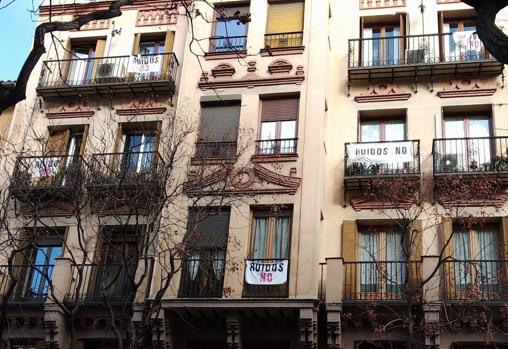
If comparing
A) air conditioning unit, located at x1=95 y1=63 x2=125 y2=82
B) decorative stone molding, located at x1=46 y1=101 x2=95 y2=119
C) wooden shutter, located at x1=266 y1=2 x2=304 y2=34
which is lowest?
decorative stone molding, located at x1=46 y1=101 x2=95 y2=119

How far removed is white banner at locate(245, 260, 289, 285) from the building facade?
4 cm

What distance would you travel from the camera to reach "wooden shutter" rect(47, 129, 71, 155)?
76.5ft

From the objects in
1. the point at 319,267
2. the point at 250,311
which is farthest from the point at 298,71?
the point at 250,311

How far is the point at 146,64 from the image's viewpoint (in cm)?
2336

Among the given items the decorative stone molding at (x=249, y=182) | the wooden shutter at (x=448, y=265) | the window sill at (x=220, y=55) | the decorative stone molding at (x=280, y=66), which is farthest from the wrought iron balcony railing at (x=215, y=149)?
the wooden shutter at (x=448, y=265)

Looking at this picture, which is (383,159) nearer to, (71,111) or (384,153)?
(384,153)

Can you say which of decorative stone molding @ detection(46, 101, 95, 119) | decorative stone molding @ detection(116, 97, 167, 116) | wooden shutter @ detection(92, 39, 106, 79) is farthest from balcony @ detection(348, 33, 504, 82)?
decorative stone molding @ detection(46, 101, 95, 119)

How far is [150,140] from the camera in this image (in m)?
22.8

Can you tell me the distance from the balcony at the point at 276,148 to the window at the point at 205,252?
1940mm

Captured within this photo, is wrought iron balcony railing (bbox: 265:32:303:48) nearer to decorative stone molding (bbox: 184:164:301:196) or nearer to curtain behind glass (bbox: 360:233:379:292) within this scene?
decorative stone molding (bbox: 184:164:301:196)

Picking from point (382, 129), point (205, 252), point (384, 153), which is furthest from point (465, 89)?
point (205, 252)

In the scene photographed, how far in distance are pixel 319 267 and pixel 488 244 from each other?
4.67 meters

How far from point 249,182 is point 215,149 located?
5.12ft

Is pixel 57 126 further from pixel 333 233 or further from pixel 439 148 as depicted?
pixel 439 148
